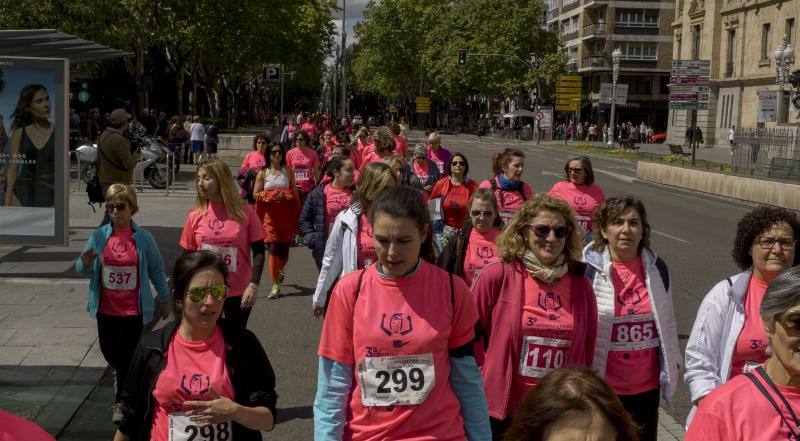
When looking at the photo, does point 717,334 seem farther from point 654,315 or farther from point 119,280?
point 119,280

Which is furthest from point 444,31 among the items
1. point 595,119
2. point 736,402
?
point 736,402

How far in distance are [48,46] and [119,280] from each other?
4661 millimetres

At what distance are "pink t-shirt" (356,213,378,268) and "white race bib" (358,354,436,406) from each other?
2.70m

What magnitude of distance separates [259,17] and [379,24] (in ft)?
234

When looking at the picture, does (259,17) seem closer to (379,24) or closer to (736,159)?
(736,159)

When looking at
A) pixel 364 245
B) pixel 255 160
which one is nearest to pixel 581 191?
pixel 364 245

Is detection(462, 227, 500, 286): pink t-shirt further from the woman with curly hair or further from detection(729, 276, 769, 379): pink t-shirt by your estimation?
detection(729, 276, 769, 379): pink t-shirt

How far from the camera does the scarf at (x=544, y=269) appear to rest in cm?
425

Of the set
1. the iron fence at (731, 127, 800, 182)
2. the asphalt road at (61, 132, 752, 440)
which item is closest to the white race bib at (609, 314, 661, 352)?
the asphalt road at (61, 132, 752, 440)

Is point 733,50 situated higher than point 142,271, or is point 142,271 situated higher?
point 733,50

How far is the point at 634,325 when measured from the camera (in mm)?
4691

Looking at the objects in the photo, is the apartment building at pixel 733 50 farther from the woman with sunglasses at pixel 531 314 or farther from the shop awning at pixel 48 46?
the woman with sunglasses at pixel 531 314

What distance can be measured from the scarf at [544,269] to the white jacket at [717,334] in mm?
609

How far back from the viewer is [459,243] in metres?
6.34
